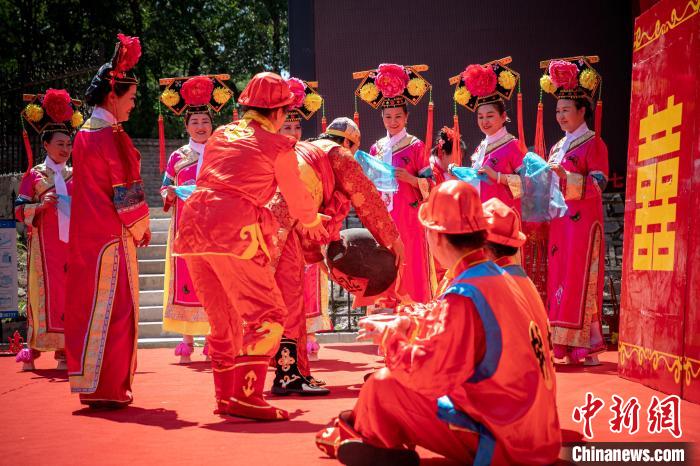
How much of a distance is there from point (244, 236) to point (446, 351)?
1.82 metres

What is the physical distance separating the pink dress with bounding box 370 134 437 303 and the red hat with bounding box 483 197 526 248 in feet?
14.3

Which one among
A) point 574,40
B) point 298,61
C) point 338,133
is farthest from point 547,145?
point 338,133

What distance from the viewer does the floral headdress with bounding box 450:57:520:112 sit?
7.27m

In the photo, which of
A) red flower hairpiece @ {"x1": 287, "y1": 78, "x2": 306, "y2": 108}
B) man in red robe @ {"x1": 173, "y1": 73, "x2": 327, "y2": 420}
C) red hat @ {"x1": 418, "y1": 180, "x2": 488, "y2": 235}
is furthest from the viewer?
red flower hairpiece @ {"x1": 287, "y1": 78, "x2": 306, "y2": 108}

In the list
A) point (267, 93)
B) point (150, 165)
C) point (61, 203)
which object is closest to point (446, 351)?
point (267, 93)

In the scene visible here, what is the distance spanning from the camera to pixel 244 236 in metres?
4.63

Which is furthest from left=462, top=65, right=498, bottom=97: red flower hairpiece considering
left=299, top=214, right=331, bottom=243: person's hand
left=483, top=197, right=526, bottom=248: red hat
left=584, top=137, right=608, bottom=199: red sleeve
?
left=483, top=197, right=526, bottom=248: red hat

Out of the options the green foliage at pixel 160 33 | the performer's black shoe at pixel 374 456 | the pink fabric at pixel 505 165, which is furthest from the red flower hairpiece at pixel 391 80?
the green foliage at pixel 160 33

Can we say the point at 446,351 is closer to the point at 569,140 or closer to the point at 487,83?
the point at 569,140

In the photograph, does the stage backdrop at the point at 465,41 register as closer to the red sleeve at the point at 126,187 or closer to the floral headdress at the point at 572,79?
the floral headdress at the point at 572,79

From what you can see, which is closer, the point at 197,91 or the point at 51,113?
the point at 51,113

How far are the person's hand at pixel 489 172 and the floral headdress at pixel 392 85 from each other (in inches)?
39.3

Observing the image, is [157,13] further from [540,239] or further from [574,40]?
[540,239]

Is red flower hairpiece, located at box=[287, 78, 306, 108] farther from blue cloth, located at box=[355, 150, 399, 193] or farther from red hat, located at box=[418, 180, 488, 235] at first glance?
red hat, located at box=[418, 180, 488, 235]
